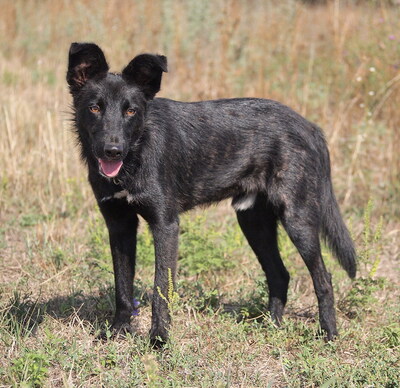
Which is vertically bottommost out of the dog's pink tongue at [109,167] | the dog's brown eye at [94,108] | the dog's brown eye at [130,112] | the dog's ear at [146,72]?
the dog's pink tongue at [109,167]

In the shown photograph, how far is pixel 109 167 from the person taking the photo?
12.4 ft

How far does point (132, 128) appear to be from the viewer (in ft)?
12.7

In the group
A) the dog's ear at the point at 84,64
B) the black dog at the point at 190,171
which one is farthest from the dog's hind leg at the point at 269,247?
the dog's ear at the point at 84,64

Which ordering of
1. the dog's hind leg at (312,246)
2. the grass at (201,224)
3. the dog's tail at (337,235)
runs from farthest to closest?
the dog's tail at (337,235)
the dog's hind leg at (312,246)
the grass at (201,224)

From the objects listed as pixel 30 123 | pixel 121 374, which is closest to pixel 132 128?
pixel 121 374

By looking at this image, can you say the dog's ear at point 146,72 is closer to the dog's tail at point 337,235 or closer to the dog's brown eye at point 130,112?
the dog's brown eye at point 130,112

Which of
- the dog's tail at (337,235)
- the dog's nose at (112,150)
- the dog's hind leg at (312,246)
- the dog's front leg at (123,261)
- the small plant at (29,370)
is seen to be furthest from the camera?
the dog's tail at (337,235)

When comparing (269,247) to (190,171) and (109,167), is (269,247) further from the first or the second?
(109,167)

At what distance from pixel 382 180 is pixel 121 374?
4438mm

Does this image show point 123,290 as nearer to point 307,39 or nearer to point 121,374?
point 121,374

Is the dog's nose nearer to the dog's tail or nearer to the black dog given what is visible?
the black dog

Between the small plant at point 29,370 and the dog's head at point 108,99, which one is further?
the dog's head at point 108,99

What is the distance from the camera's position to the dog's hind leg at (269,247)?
4.66 metres

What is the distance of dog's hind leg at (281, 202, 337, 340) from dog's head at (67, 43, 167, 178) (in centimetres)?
125
